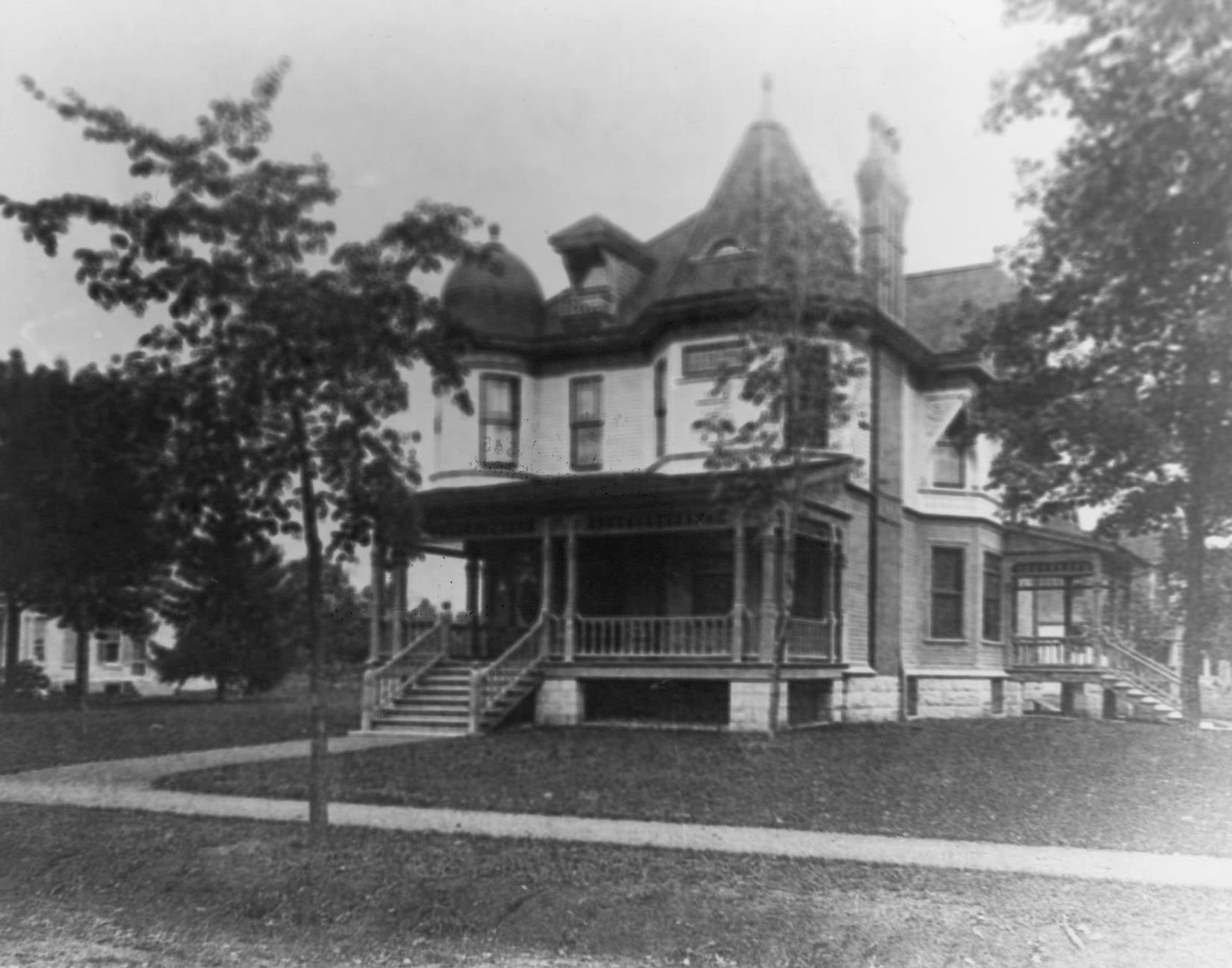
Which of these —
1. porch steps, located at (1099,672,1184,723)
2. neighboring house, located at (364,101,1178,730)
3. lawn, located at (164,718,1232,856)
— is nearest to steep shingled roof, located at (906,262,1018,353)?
neighboring house, located at (364,101,1178,730)

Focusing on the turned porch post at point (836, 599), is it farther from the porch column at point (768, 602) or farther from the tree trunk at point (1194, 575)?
the tree trunk at point (1194, 575)

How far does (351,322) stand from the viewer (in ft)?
27.1

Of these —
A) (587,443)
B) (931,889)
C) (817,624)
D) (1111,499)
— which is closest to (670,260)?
(587,443)

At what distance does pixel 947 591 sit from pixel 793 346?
10816 millimetres

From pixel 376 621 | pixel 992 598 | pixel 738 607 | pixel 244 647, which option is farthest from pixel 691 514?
pixel 244 647

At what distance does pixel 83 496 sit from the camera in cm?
1472

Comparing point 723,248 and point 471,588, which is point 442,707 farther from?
point 723,248

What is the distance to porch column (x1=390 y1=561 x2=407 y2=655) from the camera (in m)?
19.6

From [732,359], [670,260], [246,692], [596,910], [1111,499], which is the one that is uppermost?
[670,260]

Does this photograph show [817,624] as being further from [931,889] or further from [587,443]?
[931,889]

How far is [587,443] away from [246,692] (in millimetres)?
17397

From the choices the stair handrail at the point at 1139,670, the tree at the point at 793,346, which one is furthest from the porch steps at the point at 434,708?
the stair handrail at the point at 1139,670

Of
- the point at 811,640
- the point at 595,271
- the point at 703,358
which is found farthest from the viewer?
the point at 595,271

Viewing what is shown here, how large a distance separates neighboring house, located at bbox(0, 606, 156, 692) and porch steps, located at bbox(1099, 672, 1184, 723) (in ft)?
105
